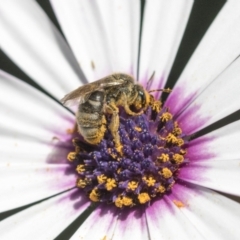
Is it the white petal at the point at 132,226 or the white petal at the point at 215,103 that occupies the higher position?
the white petal at the point at 215,103

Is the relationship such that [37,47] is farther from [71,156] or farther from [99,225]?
[99,225]

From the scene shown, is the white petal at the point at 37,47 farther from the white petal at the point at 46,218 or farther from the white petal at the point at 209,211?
the white petal at the point at 209,211

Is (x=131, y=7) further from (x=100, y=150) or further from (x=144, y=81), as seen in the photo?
(x=100, y=150)

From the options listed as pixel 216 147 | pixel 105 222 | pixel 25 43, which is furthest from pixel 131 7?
pixel 105 222

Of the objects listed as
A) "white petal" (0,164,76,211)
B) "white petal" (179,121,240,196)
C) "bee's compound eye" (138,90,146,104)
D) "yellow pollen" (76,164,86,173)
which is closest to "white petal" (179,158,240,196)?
"white petal" (179,121,240,196)

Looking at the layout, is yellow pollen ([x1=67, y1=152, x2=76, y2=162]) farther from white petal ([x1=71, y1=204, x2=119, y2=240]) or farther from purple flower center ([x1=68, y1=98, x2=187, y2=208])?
white petal ([x1=71, y1=204, x2=119, y2=240])

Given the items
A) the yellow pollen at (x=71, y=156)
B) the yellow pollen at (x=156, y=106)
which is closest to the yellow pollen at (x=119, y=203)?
the yellow pollen at (x=71, y=156)

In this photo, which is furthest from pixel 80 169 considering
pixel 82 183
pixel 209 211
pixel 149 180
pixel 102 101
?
pixel 209 211
